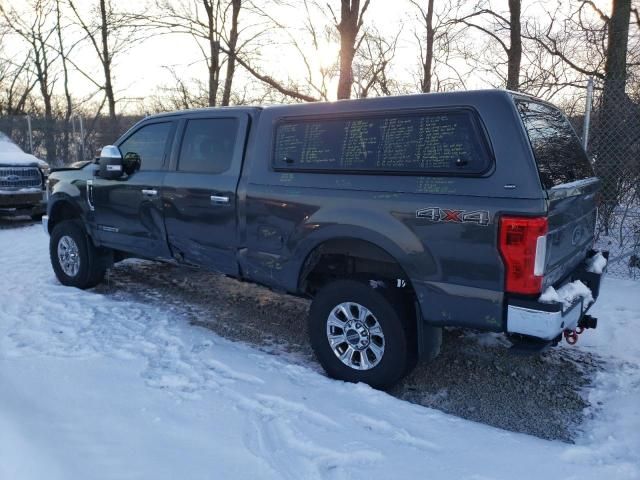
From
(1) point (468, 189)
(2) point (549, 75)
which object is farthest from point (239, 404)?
(2) point (549, 75)

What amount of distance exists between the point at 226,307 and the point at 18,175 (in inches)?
281

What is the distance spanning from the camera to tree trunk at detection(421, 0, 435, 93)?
17.2 metres

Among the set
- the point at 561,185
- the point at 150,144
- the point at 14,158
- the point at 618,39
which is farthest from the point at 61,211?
the point at 618,39

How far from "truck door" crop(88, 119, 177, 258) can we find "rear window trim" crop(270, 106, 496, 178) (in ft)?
4.75

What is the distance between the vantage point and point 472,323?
3.15 m

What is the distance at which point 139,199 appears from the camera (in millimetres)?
5082

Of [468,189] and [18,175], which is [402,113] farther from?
[18,175]

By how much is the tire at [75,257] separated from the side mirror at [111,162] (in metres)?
0.98

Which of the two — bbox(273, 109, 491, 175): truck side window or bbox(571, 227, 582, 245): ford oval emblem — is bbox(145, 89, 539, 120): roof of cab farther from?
bbox(571, 227, 582, 245): ford oval emblem

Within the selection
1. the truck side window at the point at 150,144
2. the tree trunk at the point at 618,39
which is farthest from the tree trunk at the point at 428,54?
the truck side window at the point at 150,144

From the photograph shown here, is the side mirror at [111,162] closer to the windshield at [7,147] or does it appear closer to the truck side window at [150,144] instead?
the truck side window at [150,144]

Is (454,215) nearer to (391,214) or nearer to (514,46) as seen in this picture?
(391,214)

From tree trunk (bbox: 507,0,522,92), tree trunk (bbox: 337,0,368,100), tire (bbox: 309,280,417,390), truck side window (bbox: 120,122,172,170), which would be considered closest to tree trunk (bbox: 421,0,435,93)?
tree trunk (bbox: 507,0,522,92)

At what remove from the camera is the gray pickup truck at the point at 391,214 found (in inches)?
117
